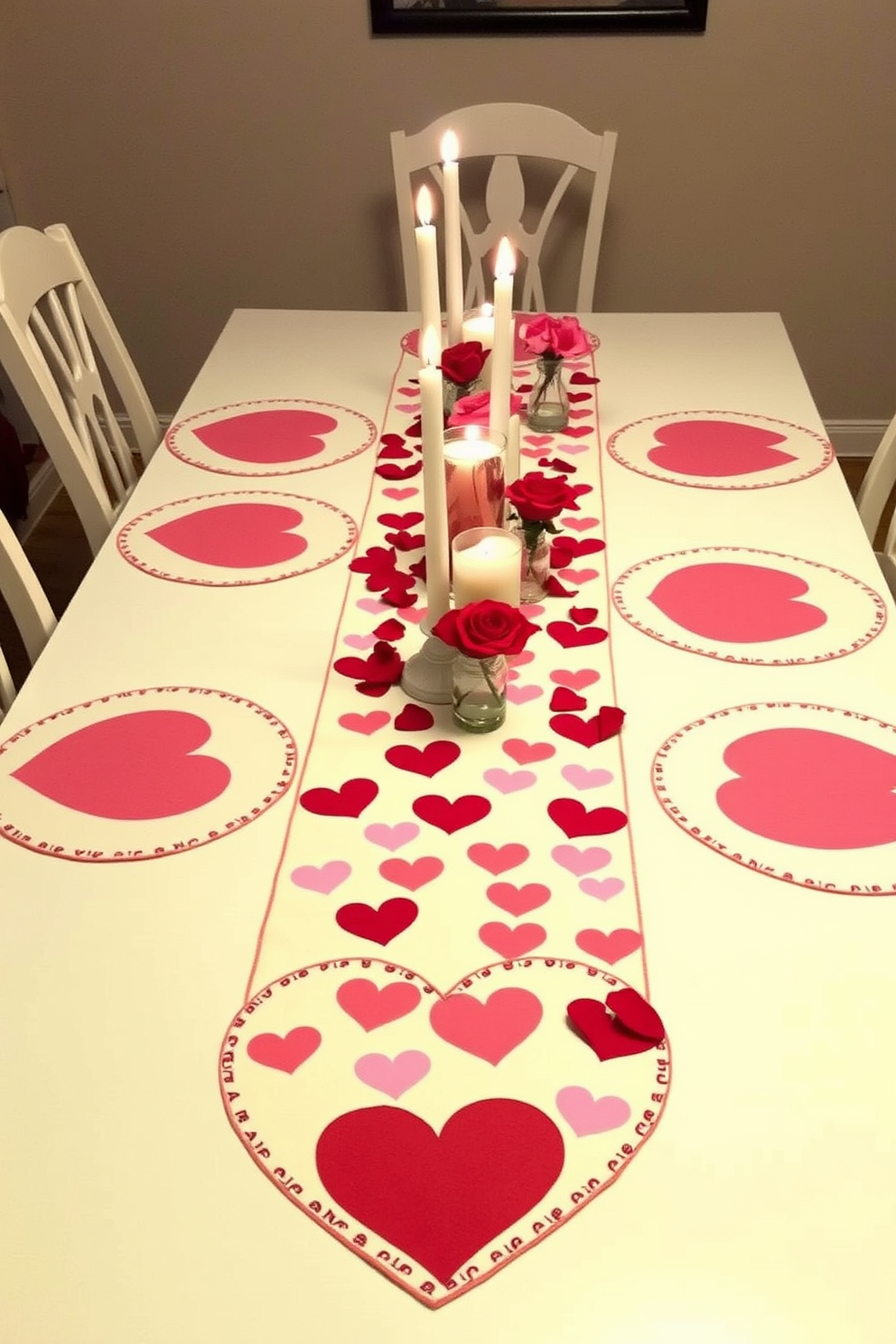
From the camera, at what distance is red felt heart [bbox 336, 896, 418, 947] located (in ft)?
2.96

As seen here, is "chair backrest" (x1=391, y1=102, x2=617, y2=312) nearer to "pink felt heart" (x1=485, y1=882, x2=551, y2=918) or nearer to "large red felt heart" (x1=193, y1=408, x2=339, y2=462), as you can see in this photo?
"large red felt heart" (x1=193, y1=408, x2=339, y2=462)

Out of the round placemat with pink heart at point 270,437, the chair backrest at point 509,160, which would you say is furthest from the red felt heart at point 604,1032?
the chair backrest at point 509,160

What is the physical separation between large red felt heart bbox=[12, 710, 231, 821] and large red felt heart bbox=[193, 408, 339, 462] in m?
0.60

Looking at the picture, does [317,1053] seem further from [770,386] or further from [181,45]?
[181,45]

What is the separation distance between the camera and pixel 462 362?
1.52m

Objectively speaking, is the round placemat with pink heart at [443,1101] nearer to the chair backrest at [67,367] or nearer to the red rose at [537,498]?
the red rose at [537,498]

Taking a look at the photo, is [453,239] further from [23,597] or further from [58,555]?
[58,555]

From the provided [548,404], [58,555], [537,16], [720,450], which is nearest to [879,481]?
[720,450]

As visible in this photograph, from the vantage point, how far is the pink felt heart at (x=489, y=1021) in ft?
2.68

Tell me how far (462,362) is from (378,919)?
0.83 metres

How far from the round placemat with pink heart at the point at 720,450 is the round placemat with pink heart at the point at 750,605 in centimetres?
20

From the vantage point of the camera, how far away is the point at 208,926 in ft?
3.00

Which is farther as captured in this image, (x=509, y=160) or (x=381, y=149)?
(x=381, y=149)

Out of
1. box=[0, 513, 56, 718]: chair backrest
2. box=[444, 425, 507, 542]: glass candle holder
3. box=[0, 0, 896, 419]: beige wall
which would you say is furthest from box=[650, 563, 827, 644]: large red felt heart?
box=[0, 0, 896, 419]: beige wall
